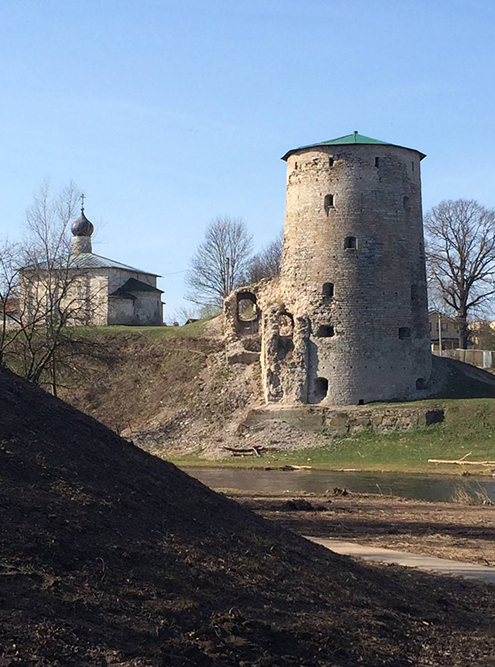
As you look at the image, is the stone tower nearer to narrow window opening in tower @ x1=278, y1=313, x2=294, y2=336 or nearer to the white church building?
narrow window opening in tower @ x1=278, y1=313, x2=294, y2=336

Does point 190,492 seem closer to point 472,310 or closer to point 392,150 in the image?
point 392,150

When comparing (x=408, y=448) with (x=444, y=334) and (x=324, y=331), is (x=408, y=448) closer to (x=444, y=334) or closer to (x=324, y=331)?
(x=324, y=331)

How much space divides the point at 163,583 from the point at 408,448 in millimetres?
33576

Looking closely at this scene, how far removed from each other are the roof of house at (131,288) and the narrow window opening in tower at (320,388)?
58.8 feet

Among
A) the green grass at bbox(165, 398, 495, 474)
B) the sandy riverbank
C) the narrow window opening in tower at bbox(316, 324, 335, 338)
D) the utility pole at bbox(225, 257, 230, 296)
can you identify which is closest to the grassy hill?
the green grass at bbox(165, 398, 495, 474)

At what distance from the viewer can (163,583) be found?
798 centimetres

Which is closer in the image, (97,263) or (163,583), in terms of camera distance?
(163,583)

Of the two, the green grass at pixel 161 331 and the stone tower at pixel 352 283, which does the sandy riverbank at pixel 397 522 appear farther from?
the green grass at pixel 161 331

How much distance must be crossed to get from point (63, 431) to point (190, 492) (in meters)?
1.42

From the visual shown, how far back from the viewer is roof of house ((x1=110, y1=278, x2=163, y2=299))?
60.8 metres

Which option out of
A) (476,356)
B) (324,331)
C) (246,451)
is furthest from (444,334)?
(246,451)

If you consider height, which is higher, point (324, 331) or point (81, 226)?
point (81, 226)

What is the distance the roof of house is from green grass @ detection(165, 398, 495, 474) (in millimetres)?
19372

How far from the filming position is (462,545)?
591 inches
